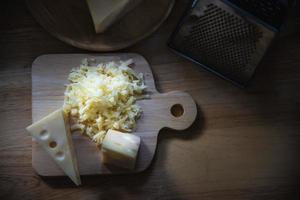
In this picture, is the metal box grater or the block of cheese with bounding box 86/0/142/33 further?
the block of cheese with bounding box 86/0/142/33

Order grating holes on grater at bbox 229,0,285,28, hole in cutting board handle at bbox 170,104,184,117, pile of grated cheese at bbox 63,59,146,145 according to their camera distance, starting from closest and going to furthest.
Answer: grating holes on grater at bbox 229,0,285,28, pile of grated cheese at bbox 63,59,146,145, hole in cutting board handle at bbox 170,104,184,117

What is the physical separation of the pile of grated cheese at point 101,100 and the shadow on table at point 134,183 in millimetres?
152

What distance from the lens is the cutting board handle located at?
5.15ft

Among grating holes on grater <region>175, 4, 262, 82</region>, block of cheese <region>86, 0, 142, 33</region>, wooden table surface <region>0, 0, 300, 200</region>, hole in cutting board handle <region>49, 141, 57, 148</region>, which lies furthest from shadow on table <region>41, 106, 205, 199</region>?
block of cheese <region>86, 0, 142, 33</region>

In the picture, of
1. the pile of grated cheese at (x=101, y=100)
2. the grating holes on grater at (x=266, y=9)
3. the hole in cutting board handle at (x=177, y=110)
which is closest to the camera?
the grating holes on grater at (x=266, y=9)

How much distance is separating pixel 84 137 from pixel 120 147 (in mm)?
174

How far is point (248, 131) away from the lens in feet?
5.37

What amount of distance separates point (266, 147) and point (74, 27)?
36.4 inches

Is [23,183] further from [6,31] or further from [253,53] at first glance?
[253,53]

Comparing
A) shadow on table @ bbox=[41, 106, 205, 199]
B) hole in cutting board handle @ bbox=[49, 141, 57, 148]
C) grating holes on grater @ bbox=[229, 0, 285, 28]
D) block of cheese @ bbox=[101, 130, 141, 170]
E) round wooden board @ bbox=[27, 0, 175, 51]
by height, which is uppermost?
grating holes on grater @ bbox=[229, 0, 285, 28]

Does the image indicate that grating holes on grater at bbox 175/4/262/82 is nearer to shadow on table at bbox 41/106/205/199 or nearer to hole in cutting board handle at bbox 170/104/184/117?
hole in cutting board handle at bbox 170/104/184/117

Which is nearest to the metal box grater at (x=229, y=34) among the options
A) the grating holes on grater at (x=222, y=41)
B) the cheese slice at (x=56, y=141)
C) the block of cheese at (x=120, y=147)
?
the grating holes on grater at (x=222, y=41)

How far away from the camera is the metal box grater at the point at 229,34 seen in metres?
1.40

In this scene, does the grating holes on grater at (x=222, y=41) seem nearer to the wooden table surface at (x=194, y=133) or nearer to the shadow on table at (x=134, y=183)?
the wooden table surface at (x=194, y=133)
